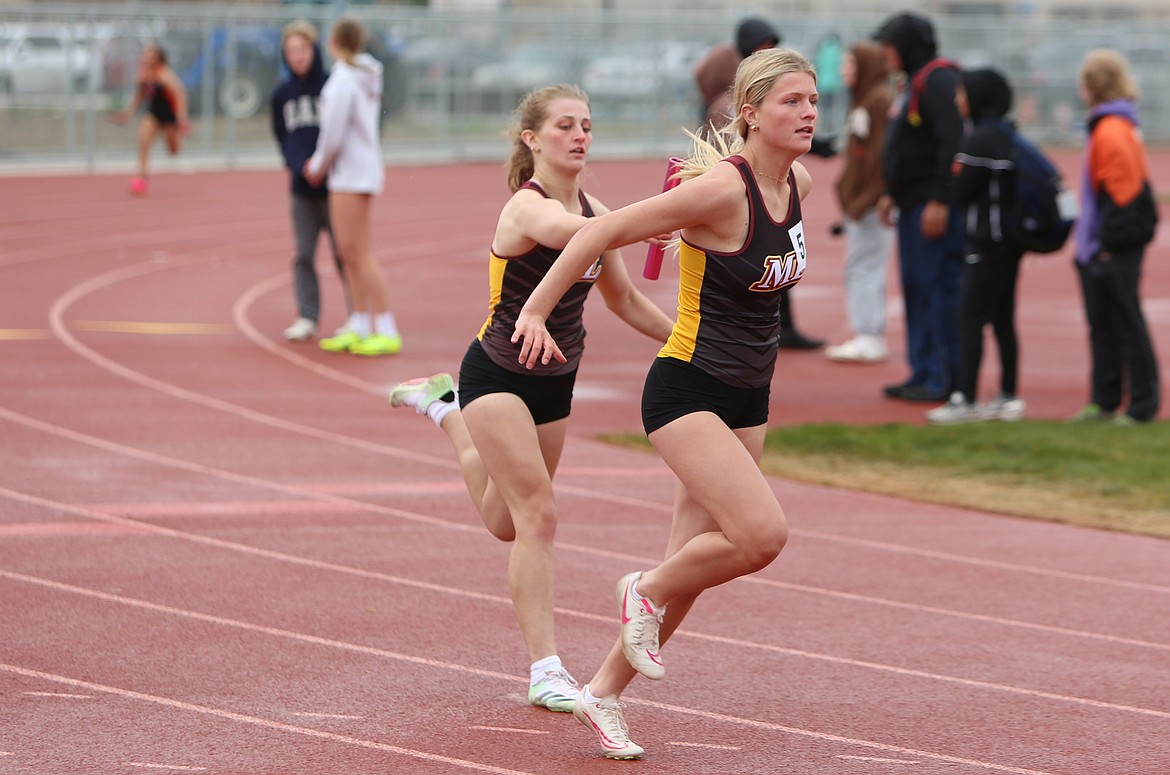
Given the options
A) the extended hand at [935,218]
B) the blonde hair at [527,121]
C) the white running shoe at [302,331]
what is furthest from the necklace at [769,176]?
the white running shoe at [302,331]

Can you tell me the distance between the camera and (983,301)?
9.84 meters

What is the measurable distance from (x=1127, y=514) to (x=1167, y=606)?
1.70 m

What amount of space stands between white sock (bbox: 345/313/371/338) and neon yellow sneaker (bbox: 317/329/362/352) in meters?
0.04

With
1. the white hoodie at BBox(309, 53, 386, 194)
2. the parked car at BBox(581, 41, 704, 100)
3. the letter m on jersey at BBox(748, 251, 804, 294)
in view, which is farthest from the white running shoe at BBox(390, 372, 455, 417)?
the parked car at BBox(581, 41, 704, 100)

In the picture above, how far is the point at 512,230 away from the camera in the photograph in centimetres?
497

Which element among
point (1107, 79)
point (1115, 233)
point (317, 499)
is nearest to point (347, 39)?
point (317, 499)

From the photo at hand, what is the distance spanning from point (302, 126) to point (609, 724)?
310 inches

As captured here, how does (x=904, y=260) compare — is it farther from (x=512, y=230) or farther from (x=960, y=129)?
(x=512, y=230)

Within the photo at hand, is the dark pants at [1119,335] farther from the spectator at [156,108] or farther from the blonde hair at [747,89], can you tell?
the spectator at [156,108]

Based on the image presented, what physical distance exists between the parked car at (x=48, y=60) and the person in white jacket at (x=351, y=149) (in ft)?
48.2

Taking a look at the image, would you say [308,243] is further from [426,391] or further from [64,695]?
[64,695]

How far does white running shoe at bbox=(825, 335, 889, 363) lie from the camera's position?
39.9 ft

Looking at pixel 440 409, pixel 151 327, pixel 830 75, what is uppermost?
pixel 830 75

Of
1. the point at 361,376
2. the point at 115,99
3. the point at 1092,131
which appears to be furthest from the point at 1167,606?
the point at 115,99
